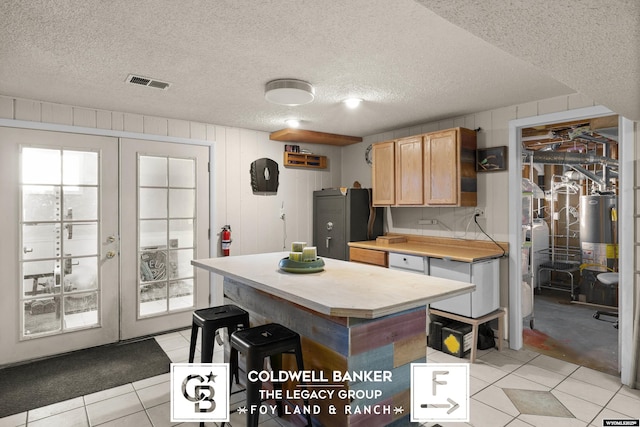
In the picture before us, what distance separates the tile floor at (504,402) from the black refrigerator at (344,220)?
2.04 meters

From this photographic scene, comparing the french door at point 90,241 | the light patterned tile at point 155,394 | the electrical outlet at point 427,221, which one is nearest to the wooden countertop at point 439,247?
the electrical outlet at point 427,221

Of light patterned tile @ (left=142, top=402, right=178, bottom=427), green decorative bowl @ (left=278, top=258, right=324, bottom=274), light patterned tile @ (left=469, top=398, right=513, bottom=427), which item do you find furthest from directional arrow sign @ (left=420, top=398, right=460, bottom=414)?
light patterned tile @ (left=142, top=402, right=178, bottom=427)

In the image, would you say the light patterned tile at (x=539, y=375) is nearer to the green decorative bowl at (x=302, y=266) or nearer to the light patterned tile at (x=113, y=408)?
the green decorative bowl at (x=302, y=266)

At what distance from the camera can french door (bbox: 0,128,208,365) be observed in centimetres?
324

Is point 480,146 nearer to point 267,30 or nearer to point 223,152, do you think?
point 267,30

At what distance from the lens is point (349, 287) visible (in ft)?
6.43

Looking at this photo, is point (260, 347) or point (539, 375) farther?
point (539, 375)

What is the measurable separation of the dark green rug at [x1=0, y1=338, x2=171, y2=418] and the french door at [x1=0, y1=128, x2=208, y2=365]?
202 mm

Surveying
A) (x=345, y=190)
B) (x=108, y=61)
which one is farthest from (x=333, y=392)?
(x=345, y=190)

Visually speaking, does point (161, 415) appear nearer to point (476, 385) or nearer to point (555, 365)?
point (476, 385)

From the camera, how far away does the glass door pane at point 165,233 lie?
3.91 m

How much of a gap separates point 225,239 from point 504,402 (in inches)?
125

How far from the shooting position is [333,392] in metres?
1.88

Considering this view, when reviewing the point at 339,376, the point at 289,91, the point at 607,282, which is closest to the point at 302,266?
the point at 339,376
